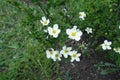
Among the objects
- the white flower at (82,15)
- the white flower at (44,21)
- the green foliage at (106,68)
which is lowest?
the green foliage at (106,68)

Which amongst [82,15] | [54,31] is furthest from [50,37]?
[82,15]

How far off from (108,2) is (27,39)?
0.96 metres

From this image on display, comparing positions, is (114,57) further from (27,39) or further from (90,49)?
(27,39)

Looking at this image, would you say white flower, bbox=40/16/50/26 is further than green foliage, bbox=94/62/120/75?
No

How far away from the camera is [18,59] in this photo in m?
3.01

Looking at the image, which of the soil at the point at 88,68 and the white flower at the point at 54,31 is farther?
the soil at the point at 88,68

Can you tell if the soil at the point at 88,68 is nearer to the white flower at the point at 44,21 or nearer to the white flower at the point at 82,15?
the white flower at the point at 82,15

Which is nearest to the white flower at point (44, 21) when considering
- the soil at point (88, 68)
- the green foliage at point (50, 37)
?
the green foliage at point (50, 37)

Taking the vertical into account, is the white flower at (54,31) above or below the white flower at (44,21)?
below

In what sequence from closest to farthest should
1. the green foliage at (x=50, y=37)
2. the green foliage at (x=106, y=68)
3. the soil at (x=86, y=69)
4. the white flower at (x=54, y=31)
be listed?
the white flower at (x=54, y=31) → the green foliage at (x=50, y=37) → the green foliage at (x=106, y=68) → the soil at (x=86, y=69)

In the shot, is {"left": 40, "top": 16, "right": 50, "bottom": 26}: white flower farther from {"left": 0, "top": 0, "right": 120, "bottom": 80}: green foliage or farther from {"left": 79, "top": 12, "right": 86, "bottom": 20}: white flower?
{"left": 79, "top": 12, "right": 86, "bottom": 20}: white flower

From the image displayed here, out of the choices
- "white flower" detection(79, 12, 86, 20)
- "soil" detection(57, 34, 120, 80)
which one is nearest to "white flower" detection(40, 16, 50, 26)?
"white flower" detection(79, 12, 86, 20)

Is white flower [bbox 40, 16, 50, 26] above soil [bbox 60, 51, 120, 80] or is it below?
above

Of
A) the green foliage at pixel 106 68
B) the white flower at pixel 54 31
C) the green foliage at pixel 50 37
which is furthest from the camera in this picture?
the green foliage at pixel 106 68
